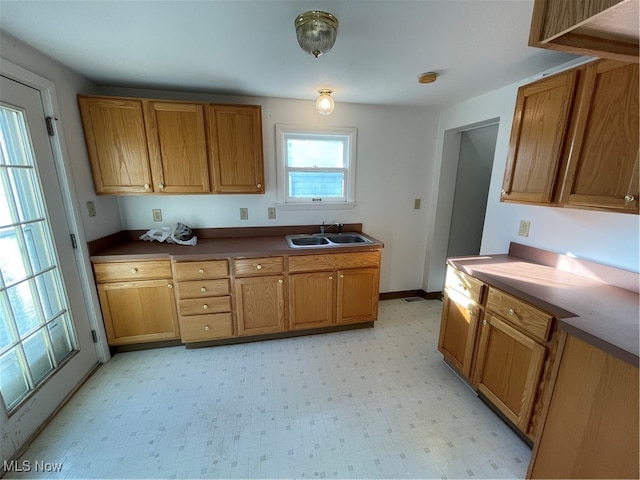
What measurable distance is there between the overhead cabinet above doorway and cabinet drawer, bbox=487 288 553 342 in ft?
6.75

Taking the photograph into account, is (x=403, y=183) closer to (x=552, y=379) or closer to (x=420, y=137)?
(x=420, y=137)

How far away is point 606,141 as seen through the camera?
1.24 meters

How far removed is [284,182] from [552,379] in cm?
240

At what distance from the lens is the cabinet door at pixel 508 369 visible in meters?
1.35

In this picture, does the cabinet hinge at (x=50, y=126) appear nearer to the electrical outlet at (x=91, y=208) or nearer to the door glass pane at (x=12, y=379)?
the electrical outlet at (x=91, y=208)

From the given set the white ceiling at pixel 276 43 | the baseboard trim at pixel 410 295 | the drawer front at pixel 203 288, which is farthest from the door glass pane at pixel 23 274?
the baseboard trim at pixel 410 295

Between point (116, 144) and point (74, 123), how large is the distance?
0.86 ft

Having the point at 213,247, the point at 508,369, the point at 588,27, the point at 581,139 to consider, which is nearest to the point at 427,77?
the point at 581,139

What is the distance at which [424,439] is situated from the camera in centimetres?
150

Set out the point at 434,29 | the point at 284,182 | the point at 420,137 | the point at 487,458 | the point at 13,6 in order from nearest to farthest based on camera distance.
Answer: the point at 13,6 → the point at 434,29 → the point at 487,458 → the point at 284,182 → the point at 420,137

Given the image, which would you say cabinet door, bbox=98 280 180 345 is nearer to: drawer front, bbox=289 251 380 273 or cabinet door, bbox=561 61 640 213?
drawer front, bbox=289 251 380 273

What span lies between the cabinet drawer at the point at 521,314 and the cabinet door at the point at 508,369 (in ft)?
0.16

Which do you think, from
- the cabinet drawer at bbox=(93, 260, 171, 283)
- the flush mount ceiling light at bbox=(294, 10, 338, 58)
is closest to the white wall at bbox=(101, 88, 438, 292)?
the cabinet drawer at bbox=(93, 260, 171, 283)

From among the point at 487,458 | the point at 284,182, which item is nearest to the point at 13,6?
the point at 284,182
